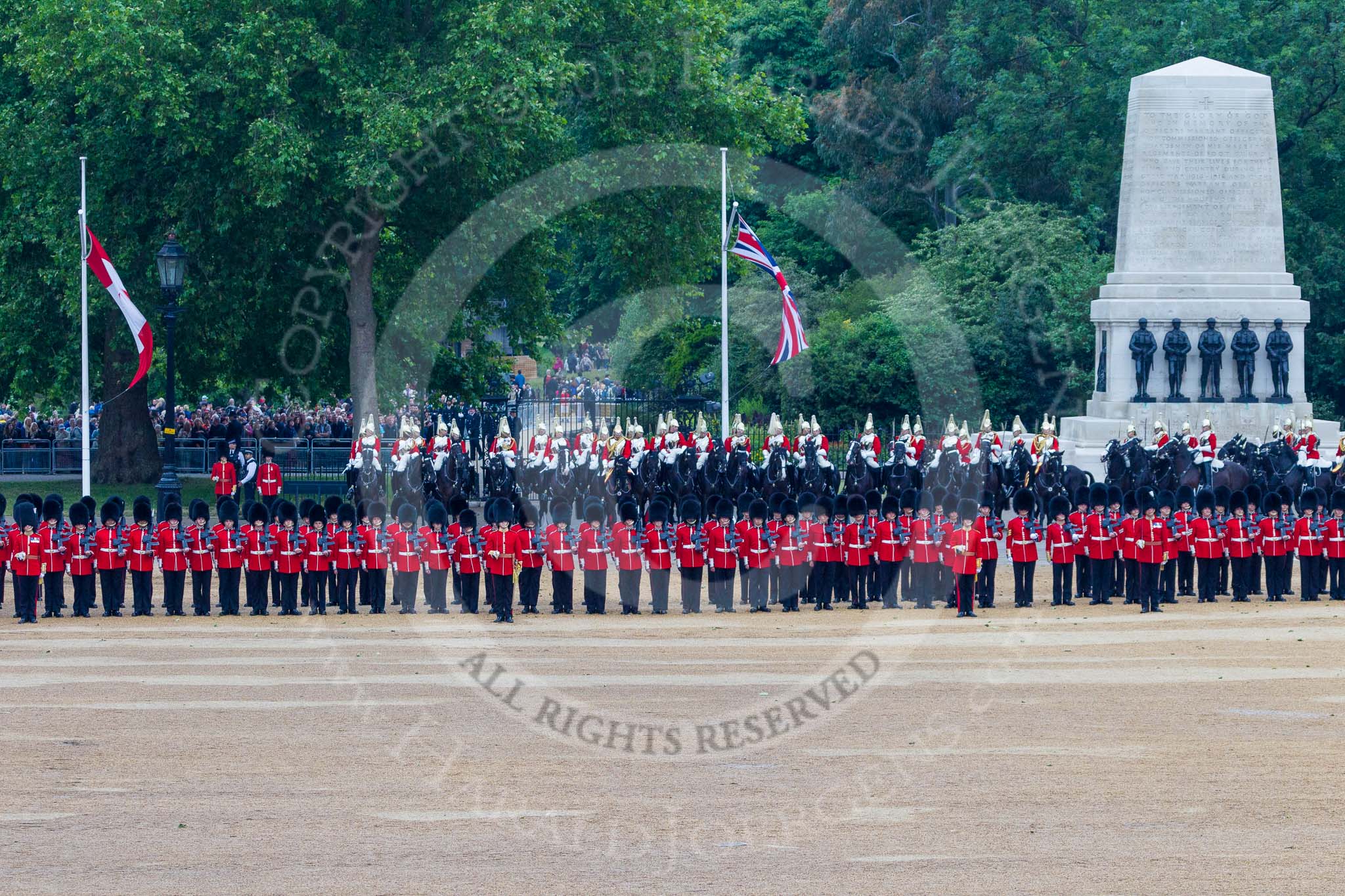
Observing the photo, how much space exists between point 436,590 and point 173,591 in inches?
108

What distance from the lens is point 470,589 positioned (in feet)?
65.4

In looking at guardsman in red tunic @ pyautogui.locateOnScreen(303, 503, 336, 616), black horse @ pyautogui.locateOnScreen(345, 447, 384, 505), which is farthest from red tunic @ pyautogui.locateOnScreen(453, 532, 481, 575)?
black horse @ pyautogui.locateOnScreen(345, 447, 384, 505)

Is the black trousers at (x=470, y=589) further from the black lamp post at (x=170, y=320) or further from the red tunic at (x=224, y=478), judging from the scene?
the red tunic at (x=224, y=478)

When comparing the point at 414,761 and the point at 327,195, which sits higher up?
the point at 327,195

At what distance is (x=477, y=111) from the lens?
30.2m

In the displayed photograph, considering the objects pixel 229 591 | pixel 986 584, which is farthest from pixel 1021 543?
pixel 229 591

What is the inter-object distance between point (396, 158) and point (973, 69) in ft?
71.7

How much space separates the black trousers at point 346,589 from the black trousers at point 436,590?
0.76 m

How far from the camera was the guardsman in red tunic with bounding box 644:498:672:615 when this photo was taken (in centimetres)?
1992

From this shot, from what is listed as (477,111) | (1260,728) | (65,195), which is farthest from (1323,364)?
Result: (1260,728)

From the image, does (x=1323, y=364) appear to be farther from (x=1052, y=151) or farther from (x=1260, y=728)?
(x=1260, y=728)

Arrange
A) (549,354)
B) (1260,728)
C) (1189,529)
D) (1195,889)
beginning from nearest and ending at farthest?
(1195,889), (1260,728), (1189,529), (549,354)

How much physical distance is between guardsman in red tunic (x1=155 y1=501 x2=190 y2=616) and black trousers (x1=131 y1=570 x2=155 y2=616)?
17 centimetres

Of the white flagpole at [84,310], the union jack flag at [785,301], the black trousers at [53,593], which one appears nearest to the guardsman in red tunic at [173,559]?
the black trousers at [53,593]
